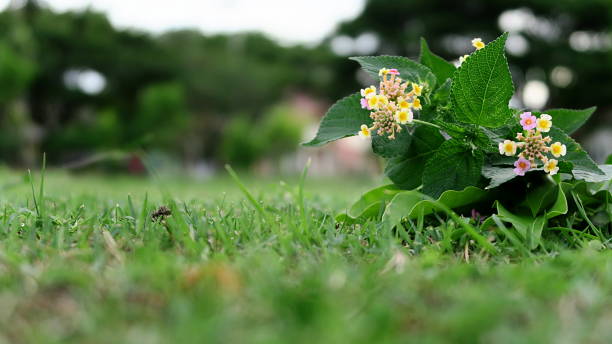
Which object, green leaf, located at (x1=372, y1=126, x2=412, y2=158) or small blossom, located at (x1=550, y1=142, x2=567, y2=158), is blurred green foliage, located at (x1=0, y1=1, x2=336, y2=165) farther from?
small blossom, located at (x1=550, y1=142, x2=567, y2=158)

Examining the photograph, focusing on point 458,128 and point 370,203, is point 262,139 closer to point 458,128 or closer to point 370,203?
point 370,203

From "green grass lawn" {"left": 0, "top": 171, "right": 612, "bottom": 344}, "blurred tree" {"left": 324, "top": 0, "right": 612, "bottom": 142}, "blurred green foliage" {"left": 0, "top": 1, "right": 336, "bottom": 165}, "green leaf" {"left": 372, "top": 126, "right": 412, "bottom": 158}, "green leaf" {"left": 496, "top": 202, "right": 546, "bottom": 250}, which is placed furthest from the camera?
"blurred tree" {"left": 324, "top": 0, "right": 612, "bottom": 142}

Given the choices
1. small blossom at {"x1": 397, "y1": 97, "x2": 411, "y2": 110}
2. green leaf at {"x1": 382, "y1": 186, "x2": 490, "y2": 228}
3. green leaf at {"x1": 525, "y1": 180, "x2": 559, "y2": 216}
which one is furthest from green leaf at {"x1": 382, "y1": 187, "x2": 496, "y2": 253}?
small blossom at {"x1": 397, "y1": 97, "x2": 411, "y2": 110}

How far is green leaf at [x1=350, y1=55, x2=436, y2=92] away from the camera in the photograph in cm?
157

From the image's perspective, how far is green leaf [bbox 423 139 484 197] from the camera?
59.3 inches

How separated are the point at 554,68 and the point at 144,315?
639 inches

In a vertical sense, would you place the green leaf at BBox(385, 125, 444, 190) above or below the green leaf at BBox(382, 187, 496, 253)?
above

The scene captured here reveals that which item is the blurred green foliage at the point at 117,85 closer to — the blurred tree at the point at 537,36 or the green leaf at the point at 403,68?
the blurred tree at the point at 537,36

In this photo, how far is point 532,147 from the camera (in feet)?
4.58

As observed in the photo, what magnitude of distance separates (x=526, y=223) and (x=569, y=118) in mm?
480

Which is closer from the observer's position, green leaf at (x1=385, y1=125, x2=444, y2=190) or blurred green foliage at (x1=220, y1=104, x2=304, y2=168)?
green leaf at (x1=385, y1=125, x2=444, y2=190)

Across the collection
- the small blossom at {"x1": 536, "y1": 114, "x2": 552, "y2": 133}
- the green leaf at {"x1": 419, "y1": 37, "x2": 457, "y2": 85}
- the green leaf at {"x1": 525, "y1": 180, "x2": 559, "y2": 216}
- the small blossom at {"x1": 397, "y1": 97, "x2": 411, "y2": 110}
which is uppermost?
the green leaf at {"x1": 419, "y1": 37, "x2": 457, "y2": 85}

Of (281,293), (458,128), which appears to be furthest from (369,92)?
(281,293)

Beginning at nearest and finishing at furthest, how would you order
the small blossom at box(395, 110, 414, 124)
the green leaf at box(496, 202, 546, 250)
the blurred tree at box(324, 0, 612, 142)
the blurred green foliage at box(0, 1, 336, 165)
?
1. the green leaf at box(496, 202, 546, 250)
2. the small blossom at box(395, 110, 414, 124)
3. the blurred green foliage at box(0, 1, 336, 165)
4. the blurred tree at box(324, 0, 612, 142)
